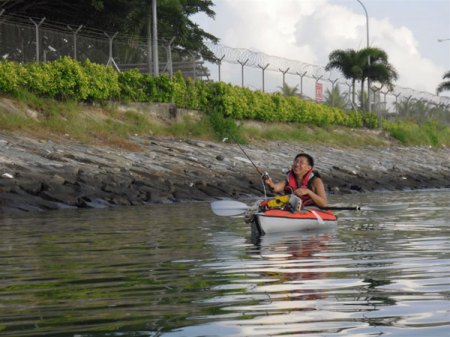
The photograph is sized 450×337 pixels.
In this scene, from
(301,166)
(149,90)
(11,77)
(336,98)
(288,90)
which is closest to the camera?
(301,166)

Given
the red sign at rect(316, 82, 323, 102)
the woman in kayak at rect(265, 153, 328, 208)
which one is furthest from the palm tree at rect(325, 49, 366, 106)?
the woman in kayak at rect(265, 153, 328, 208)

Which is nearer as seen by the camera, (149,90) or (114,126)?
(114,126)

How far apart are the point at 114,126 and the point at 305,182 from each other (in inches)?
756

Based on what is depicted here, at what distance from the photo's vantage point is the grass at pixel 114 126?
3219 cm

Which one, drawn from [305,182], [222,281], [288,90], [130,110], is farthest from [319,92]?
[222,281]

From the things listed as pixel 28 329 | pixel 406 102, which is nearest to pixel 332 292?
pixel 28 329

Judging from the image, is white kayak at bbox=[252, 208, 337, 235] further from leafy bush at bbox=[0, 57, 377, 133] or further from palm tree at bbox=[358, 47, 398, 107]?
palm tree at bbox=[358, 47, 398, 107]

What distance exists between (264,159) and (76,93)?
23.7 ft

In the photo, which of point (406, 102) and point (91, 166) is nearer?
point (91, 166)

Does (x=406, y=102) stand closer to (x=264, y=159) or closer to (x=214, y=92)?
(x=214, y=92)

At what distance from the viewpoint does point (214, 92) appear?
4412 cm

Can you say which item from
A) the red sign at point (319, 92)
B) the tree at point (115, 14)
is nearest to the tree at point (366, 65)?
the red sign at point (319, 92)

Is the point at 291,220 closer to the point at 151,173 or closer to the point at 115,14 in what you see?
the point at 151,173

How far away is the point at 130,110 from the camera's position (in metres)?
38.3
